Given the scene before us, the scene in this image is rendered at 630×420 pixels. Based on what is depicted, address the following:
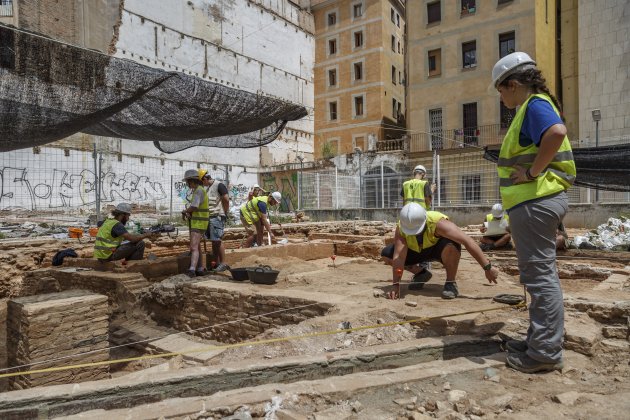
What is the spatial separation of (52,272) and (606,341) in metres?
7.57

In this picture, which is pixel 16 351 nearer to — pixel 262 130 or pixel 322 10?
pixel 262 130

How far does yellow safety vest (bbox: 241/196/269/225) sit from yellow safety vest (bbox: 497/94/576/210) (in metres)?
6.82

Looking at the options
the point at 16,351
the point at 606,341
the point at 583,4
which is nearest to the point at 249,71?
the point at 583,4

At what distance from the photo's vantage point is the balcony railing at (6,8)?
68.4 ft

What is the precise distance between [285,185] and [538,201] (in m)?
26.2

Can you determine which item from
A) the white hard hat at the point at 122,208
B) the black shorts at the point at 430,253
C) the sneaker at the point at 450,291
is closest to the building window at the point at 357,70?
the white hard hat at the point at 122,208

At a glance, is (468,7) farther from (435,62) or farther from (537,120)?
(537,120)

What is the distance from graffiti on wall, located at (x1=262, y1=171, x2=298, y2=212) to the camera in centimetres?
2728

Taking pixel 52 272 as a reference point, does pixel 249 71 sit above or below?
above

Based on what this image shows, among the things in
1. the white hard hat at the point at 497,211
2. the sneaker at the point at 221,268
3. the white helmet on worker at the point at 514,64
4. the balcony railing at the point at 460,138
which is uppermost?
the balcony railing at the point at 460,138

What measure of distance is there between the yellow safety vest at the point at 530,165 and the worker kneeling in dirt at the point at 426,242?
1.59m

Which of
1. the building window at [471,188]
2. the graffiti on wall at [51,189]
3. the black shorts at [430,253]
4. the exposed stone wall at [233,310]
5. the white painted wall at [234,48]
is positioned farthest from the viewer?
the white painted wall at [234,48]

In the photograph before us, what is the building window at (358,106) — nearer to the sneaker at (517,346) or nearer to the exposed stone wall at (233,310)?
the exposed stone wall at (233,310)

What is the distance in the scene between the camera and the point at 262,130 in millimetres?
8000
